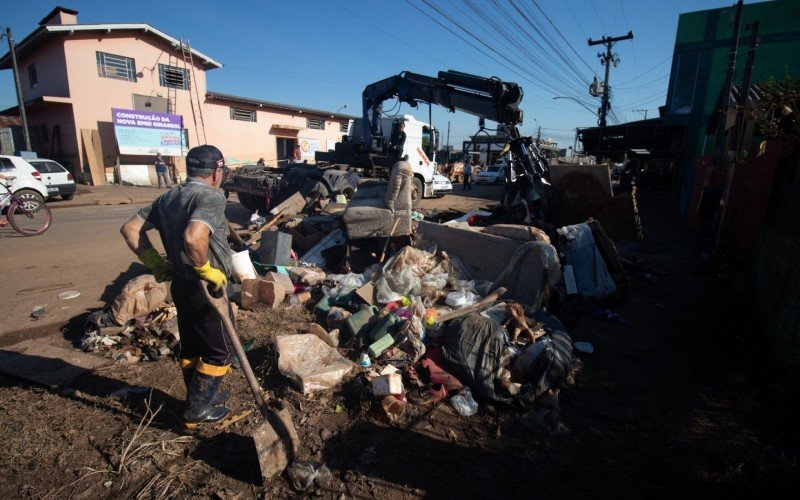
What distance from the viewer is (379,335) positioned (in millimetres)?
3668

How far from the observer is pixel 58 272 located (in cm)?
561

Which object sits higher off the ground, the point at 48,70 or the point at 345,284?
the point at 48,70

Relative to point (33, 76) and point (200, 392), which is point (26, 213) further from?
point (33, 76)

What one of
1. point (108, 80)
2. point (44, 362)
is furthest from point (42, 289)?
point (108, 80)

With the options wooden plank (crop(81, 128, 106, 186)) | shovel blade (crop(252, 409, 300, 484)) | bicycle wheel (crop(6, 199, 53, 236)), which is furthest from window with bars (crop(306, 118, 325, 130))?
shovel blade (crop(252, 409, 300, 484))

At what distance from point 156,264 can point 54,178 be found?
44.4ft

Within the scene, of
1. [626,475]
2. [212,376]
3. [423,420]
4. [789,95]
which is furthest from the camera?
[789,95]

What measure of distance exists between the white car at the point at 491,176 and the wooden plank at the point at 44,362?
→ 78.7 feet

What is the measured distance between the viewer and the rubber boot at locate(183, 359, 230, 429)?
2562 mm

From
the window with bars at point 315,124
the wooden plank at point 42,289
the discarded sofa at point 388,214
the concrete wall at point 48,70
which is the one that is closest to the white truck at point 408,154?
the discarded sofa at point 388,214

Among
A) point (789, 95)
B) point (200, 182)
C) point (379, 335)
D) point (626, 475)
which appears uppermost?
point (789, 95)

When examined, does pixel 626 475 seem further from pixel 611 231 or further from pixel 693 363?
pixel 611 231

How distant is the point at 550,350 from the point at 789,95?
387 centimetres

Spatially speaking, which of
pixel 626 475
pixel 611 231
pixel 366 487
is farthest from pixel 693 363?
pixel 611 231
